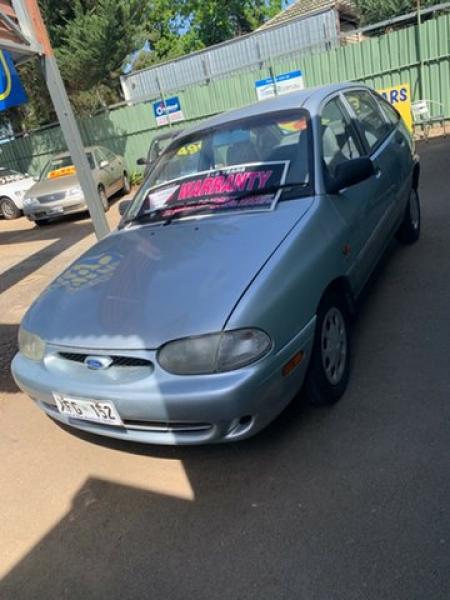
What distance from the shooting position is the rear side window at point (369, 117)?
3.98m

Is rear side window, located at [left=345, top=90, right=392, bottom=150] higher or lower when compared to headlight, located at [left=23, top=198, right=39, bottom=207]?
higher

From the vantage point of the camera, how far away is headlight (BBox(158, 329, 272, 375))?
2.17m

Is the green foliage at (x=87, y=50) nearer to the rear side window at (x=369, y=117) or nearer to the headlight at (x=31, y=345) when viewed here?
the rear side window at (x=369, y=117)

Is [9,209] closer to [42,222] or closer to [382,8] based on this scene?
[42,222]

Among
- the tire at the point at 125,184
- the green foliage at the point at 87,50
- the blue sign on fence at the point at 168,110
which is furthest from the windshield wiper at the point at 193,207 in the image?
the blue sign on fence at the point at 168,110

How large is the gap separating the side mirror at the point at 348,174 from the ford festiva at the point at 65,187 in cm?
751

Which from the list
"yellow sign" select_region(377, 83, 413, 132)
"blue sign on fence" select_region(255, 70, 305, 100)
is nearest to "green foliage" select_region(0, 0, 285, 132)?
"blue sign on fence" select_region(255, 70, 305, 100)

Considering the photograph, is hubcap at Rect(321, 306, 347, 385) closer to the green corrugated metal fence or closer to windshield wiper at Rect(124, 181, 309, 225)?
windshield wiper at Rect(124, 181, 309, 225)

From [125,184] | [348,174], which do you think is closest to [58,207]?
[125,184]

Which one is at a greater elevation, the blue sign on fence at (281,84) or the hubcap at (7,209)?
the blue sign on fence at (281,84)

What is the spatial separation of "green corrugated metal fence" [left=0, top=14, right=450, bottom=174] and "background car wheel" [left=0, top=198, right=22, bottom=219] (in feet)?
13.2

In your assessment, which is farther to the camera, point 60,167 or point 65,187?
point 60,167

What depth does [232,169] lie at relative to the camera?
3.38 meters

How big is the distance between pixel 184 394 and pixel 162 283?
657 millimetres
